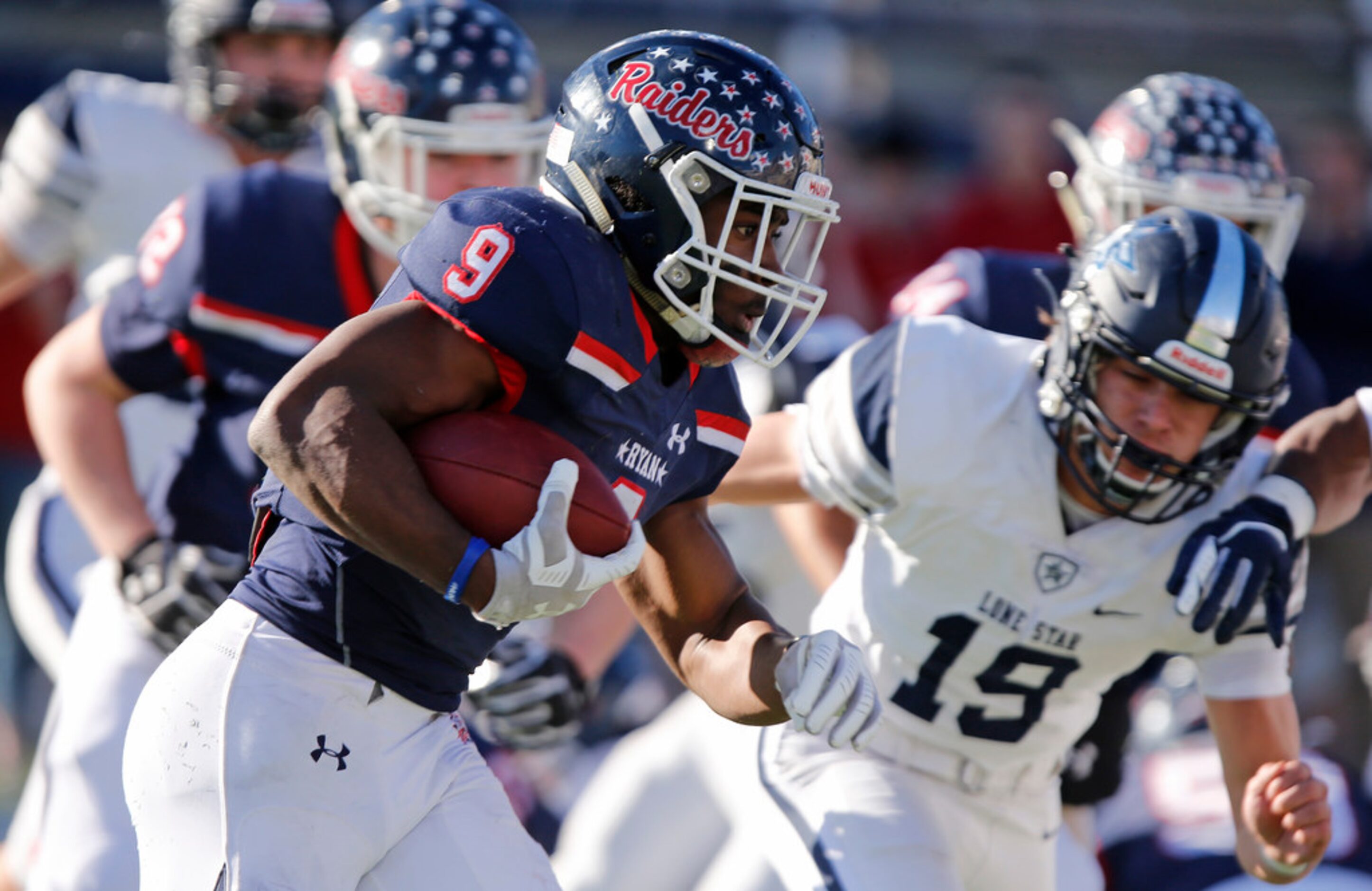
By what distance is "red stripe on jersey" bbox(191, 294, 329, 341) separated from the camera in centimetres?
363

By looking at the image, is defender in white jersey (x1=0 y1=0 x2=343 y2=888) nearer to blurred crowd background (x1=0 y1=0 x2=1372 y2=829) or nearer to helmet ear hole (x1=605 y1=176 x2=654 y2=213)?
helmet ear hole (x1=605 y1=176 x2=654 y2=213)

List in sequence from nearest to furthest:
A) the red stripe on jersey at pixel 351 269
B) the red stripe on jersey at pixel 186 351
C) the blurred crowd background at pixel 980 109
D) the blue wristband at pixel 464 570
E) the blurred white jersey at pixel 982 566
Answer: the blue wristband at pixel 464 570, the blurred white jersey at pixel 982 566, the red stripe on jersey at pixel 186 351, the red stripe on jersey at pixel 351 269, the blurred crowd background at pixel 980 109

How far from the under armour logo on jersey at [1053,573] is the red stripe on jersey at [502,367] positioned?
1.16 meters

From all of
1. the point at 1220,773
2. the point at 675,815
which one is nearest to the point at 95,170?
the point at 675,815

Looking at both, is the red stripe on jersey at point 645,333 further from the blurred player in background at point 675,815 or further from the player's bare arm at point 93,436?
the player's bare arm at point 93,436

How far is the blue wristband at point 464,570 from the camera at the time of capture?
231 cm

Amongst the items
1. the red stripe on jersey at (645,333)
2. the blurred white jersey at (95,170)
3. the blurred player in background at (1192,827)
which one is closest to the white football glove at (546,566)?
the red stripe on jersey at (645,333)

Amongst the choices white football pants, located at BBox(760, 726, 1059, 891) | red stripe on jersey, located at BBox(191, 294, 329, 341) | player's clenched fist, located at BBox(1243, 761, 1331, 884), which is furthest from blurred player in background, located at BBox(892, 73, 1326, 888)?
red stripe on jersey, located at BBox(191, 294, 329, 341)

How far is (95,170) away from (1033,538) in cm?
273

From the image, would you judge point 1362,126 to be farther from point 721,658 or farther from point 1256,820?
point 721,658

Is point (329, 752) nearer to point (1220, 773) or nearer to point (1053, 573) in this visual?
point (1053, 573)

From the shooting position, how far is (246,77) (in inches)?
199

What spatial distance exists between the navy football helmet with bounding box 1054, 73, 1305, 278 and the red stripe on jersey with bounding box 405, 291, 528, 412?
2.25m

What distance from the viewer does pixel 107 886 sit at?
3508 millimetres
